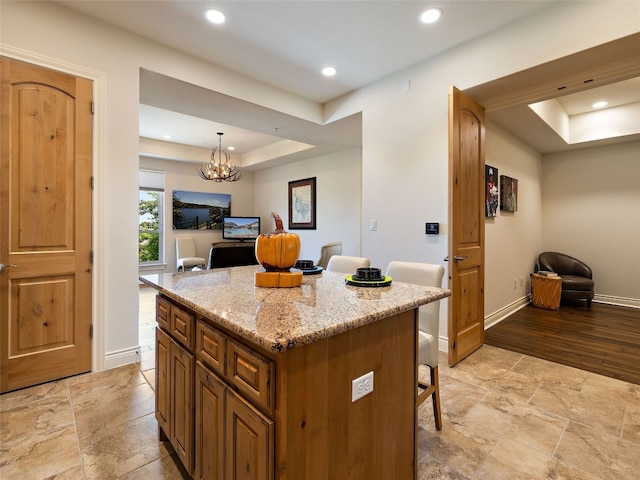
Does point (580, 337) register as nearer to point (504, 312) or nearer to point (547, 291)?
point (504, 312)

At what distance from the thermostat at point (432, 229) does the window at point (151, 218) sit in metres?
5.79

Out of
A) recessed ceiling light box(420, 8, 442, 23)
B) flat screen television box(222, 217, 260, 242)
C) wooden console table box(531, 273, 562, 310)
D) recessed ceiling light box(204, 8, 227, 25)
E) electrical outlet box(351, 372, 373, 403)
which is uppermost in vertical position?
recessed ceiling light box(204, 8, 227, 25)

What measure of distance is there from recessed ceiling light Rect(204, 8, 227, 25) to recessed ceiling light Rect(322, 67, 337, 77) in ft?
3.64

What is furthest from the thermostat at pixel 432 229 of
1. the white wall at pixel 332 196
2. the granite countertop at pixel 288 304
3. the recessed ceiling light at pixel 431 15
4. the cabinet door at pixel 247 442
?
the cabinet door at pixel 247 442

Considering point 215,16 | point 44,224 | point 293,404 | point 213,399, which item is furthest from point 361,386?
point 215,16

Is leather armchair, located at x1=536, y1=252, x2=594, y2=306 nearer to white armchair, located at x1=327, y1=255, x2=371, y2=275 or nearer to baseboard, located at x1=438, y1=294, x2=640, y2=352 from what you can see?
baseboard, located at x1=438, y1=294, x2=640, y2=352

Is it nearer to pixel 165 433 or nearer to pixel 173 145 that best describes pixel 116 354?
pixel 165 433

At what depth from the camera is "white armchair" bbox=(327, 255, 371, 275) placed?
2.23 m

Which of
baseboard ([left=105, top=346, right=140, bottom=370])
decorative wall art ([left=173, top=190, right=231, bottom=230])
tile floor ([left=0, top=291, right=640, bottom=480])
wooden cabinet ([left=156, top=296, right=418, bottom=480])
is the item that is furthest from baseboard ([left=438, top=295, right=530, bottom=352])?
decorative wall art ([left=173, top=190, right=231, bottom=230])

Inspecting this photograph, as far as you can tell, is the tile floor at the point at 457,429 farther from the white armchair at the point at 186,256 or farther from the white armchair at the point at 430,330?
the white armchair at the point at 186,256

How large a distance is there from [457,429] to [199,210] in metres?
6.60

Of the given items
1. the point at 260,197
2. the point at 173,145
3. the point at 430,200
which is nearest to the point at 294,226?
the point at 260,197

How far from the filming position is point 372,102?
3.50 metres

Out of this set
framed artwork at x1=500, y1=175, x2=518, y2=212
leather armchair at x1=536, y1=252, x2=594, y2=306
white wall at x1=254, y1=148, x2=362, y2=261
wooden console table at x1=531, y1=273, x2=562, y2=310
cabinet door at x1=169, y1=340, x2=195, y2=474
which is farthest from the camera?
white wall at x1=254, y1=148, x2=362, y2=261
